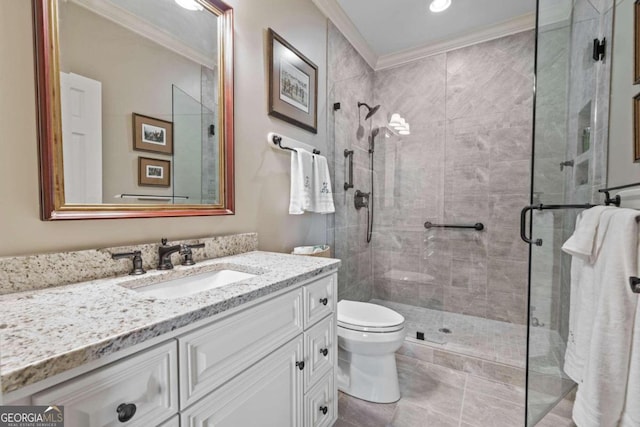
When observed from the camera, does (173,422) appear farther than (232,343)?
No

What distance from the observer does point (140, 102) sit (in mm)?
1077

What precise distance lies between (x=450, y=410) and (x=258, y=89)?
6.99ft

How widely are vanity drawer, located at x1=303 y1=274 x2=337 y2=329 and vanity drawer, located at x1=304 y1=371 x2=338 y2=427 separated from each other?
302mm

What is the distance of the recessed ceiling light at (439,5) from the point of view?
6.79 ft

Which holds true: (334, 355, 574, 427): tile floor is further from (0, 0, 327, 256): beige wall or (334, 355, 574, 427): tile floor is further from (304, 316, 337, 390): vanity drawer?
(0, 0, 327, 256): beige wall

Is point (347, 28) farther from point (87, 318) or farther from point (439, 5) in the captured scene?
point (87, 318)

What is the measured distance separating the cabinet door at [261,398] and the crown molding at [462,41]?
284 cm

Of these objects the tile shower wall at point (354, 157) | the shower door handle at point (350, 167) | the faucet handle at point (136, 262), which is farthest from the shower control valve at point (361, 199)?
the faucet handle at point (136, 262)

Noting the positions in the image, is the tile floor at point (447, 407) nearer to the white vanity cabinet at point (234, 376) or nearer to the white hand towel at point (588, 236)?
the white vanity cabinet at point (234, 376)

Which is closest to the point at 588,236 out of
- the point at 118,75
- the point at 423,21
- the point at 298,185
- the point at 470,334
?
the point at 298,185

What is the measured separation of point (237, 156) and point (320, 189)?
Answer: 640 millimetres

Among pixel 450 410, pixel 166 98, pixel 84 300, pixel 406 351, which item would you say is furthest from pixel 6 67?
pixel 406 351

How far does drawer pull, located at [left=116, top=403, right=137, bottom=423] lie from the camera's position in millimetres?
527

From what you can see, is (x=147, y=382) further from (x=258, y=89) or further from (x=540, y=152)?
(x=540, y=152)
